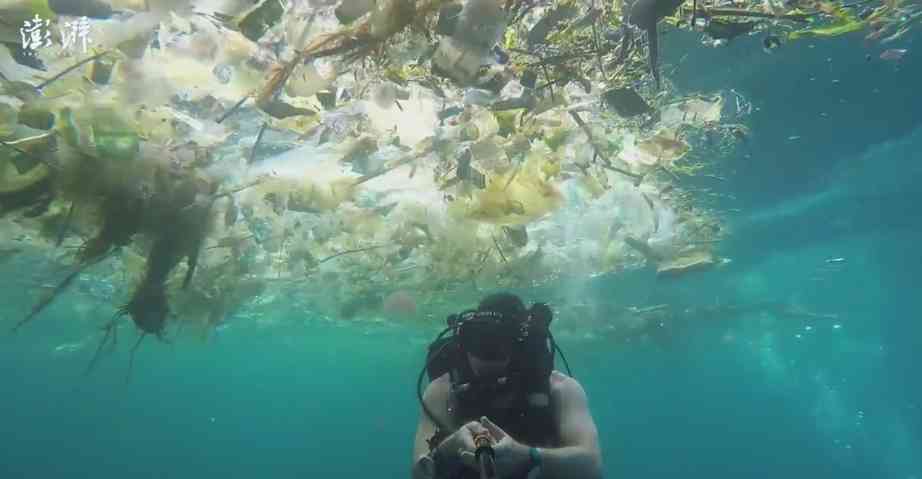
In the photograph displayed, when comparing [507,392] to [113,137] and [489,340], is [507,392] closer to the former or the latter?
[489,340]

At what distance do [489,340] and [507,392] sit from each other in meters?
0.39

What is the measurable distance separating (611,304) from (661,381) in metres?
47.7

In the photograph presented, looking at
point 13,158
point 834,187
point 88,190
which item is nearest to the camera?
point 13,158

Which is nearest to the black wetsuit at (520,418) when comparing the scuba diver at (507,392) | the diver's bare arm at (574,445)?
the scuba diver at (507,392)

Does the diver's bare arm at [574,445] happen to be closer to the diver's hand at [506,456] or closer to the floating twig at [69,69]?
the diver's hand at [506,456]

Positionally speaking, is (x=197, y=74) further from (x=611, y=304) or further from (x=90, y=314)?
(x=90, y=314)

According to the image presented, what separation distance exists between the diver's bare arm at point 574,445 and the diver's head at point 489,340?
0.53 m

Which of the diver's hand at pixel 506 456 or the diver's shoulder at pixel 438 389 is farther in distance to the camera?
the diver's shoulder at pixel 438 389

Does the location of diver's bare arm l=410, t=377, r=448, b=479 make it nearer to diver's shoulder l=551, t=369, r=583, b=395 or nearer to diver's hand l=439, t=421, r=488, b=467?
diver's hand l=439, t=421, r=488, b=467

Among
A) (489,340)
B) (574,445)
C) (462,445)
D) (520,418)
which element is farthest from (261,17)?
(574,445)

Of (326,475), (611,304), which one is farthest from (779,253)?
(326,475)

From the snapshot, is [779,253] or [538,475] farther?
[779,253]

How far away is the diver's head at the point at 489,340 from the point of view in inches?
141

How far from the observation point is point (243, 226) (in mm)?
8586
